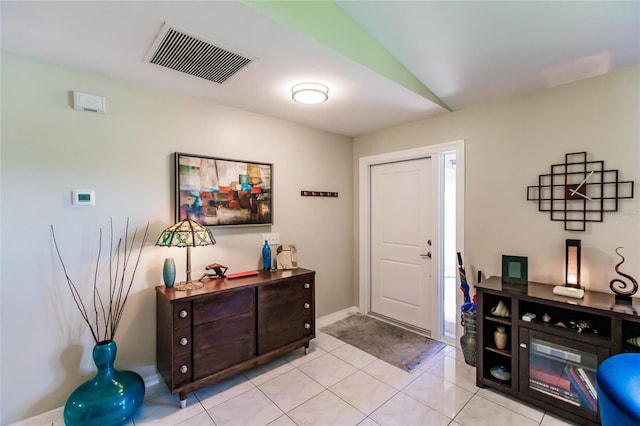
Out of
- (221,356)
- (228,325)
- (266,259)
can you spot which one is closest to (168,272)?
(228,325)

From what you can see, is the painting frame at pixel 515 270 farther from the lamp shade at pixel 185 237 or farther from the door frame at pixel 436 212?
the lamp shade at pixel 185 237

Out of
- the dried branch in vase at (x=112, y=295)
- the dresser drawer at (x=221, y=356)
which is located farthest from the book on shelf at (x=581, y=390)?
the dried branch in vase at (x=112, y=295)

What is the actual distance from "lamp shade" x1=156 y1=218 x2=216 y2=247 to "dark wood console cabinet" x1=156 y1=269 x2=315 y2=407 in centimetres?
36

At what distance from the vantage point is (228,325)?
2.29 metres

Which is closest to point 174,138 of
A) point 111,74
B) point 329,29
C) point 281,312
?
point 111,74

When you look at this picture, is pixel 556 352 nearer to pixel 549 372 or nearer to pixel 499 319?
pixel 549 372

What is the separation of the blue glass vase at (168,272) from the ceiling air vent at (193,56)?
138 cm

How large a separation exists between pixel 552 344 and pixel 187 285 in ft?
8.60

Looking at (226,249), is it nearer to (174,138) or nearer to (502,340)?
(174,138)

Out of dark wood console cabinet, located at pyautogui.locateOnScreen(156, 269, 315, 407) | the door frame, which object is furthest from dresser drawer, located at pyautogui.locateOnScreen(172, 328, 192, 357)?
the door frame

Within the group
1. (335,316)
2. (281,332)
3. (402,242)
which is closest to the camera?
(281,332)

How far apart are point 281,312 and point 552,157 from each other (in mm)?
2567

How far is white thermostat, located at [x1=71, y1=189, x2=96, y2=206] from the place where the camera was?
2001 millimetres

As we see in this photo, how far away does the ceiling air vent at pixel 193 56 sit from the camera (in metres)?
1.65
